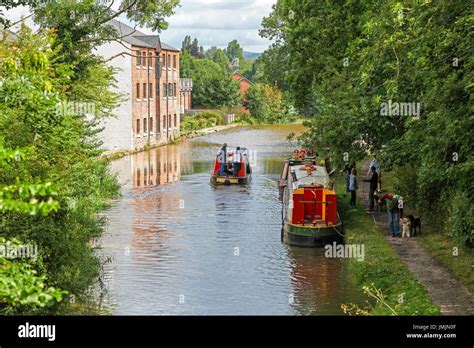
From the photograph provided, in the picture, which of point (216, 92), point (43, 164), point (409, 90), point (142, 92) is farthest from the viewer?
point (216, 92)

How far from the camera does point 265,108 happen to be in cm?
9169

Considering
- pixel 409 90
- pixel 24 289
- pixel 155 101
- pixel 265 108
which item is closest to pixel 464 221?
pixel 409 90

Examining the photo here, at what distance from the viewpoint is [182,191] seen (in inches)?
1451

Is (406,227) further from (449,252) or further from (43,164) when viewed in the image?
(43,164)

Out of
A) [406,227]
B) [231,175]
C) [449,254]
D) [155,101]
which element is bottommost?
[449,254]

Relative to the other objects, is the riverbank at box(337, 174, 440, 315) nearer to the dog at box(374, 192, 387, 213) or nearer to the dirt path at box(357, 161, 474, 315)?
the dirt path at box(357, 161, 474, 315)

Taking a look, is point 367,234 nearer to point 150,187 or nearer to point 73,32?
point 73,32

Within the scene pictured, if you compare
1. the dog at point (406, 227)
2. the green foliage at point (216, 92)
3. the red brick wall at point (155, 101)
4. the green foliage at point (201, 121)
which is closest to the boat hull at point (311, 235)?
the dog at point (406, 227)

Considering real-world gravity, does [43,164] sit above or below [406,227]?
above

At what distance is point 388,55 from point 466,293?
6.57m

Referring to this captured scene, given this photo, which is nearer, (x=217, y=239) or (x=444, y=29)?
(x=444, y=29)

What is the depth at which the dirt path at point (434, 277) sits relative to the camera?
16594 millimetres

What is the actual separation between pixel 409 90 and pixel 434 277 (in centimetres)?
465
